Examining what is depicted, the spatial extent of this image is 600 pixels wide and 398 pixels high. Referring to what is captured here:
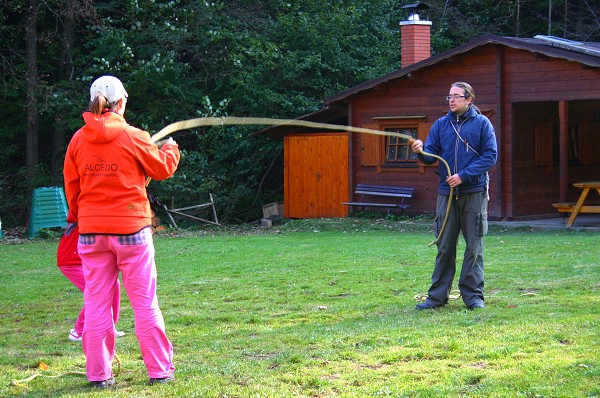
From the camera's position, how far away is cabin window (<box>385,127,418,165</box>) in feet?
76.4

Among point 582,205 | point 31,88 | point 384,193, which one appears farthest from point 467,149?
point 31,88

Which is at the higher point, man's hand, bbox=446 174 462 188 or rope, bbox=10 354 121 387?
man's hand, bbox=446 174 462 188

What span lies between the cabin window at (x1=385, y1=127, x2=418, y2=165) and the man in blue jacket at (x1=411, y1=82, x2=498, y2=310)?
1499 centimetres

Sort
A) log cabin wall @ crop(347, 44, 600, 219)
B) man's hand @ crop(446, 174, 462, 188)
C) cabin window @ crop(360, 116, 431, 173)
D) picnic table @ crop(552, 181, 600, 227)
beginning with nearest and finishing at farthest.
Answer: man's hand @ crop(446, 174, 462, 188) < picnic table @ crop(552, 181, 600, 227) < log cabin wall @ crop(347, 44, 600, 219) < cabin window @ crop(360, 116, 431, 173)

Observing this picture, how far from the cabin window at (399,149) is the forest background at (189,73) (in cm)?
371

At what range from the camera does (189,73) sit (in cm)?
2802

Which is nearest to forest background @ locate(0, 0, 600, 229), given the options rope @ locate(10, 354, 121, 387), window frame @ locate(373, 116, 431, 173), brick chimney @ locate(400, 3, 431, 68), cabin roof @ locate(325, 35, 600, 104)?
brick chimney @ locate(400, 3, 431, 68)

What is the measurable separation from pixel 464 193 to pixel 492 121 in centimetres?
1389

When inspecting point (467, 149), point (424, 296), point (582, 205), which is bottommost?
point (424, 296)

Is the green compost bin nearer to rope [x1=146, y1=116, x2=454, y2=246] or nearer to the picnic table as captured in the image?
A: the picnic table

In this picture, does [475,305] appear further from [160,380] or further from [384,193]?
[384,193]

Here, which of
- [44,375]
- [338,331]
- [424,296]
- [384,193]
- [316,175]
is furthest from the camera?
[316,175]

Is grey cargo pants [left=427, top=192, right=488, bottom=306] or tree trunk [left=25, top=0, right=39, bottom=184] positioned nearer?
grey cargo pants [left=427, top=192, right=488, bottom=306]

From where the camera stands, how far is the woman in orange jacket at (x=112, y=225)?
571 cm
